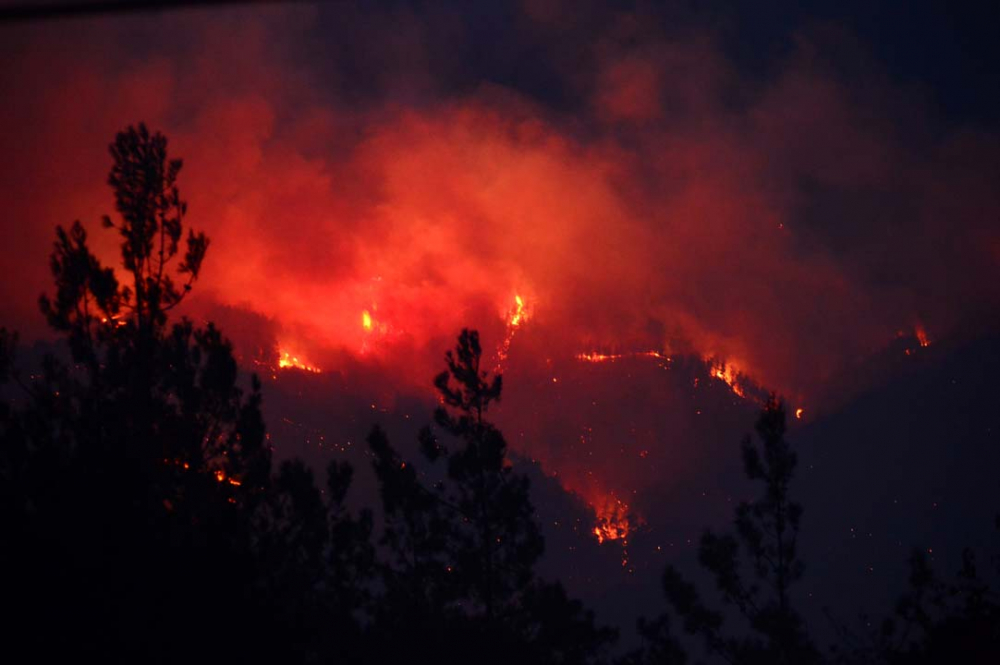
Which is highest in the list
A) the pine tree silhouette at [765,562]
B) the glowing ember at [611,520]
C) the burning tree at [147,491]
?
the glowing ember at [611,520]

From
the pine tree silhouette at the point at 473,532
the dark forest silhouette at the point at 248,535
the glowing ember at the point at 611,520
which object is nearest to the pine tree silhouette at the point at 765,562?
the dark forest silhouette at the point at 248,535

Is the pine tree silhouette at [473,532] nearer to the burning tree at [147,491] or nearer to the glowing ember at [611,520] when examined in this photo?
the burning tree at [147,491]

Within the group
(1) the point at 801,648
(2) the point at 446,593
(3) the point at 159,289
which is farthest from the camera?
(2) the point at 446,593

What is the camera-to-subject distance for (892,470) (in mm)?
139000

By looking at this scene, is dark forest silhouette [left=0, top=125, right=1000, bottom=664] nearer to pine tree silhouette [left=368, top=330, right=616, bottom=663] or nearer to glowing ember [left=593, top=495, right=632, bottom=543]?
pine tree silhouette [left=368, top=330, right=616, bottom=663]

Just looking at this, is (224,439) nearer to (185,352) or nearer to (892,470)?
(185,352)

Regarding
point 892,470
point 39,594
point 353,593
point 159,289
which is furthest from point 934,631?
point 892,470

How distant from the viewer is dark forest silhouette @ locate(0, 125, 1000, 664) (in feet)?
28.0

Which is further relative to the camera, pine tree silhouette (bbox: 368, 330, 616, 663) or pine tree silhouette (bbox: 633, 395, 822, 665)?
pine tree silhouette (bbox: 368, 330, 616, 663)

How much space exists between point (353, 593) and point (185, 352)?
23.7 ft

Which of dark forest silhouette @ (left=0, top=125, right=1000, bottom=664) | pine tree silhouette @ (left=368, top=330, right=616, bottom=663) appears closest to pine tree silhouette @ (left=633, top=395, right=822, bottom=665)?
dark forest silhouette @ (left=0, top=125, right=1000, bottom=664)

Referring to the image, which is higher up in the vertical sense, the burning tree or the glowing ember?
the glowing ember

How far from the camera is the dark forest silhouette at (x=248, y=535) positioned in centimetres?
854

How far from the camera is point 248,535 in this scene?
507 inches
